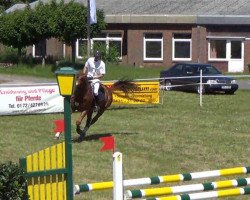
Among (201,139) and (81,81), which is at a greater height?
(81,81)

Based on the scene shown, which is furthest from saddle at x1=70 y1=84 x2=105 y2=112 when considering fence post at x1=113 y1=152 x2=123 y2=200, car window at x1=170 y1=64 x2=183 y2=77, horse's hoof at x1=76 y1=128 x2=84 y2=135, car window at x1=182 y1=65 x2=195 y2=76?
car window at x1=170 y1=64 x2=183 y2=77

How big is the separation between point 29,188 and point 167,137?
43.0 ft

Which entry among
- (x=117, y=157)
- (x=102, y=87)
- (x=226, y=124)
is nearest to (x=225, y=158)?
(x=102, y=87)

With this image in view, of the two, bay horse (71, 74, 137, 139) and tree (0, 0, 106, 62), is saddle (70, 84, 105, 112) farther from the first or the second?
tree (0, 0, 106, 62)

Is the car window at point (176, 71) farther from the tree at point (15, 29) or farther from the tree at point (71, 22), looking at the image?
the tree at point (15, 29)

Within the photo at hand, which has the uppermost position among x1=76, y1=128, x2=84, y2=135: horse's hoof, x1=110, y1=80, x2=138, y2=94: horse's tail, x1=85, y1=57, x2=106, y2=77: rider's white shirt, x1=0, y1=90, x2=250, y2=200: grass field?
x1=85, y1=57, x2=106, y2=77: rider's white shirt

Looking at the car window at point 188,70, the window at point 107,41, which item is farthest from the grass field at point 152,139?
the window at point 107,41

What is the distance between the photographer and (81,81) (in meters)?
22.5

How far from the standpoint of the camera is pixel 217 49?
61562 millimetres

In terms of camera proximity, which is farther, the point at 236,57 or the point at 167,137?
the point at 236,57

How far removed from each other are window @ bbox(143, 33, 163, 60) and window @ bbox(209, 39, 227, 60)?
141 inches

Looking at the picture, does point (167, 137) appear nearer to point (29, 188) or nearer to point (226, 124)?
point (226, 124)

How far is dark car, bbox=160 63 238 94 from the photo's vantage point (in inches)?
1510

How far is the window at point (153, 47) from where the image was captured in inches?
2472
